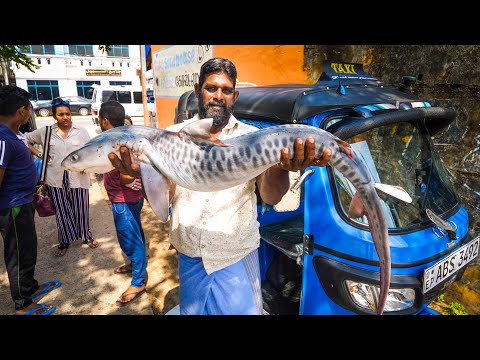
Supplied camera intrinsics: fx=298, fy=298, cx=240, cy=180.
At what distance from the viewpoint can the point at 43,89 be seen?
37781mm

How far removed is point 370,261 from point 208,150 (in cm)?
138

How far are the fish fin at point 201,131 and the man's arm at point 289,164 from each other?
1.34 ft

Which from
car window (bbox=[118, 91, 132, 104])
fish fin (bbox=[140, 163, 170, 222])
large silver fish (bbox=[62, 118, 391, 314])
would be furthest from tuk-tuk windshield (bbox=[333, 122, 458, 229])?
car window (bbox=[118, 91, 132, 104])

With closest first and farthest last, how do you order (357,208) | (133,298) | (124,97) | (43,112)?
(357,208) < (133,298) < (124,97) < (43,112)

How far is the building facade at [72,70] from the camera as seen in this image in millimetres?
37188

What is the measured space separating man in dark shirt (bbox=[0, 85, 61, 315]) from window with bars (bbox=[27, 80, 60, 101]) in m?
41.1

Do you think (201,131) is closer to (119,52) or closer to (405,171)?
(405,171)

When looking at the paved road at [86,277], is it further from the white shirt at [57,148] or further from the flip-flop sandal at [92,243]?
the white shirt at [57,148]

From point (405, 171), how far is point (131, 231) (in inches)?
125

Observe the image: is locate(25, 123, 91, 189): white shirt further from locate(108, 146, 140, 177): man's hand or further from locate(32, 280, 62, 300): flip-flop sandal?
locate(108, 146, 140, 177): man's hand

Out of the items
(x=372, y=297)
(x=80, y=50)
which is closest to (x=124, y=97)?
(x=80, y=50)

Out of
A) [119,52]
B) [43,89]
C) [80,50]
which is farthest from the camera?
[119,52]

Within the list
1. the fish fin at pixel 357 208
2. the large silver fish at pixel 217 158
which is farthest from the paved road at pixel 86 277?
the fish fin at pixel 357 208

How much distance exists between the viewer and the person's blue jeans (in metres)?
3.75
